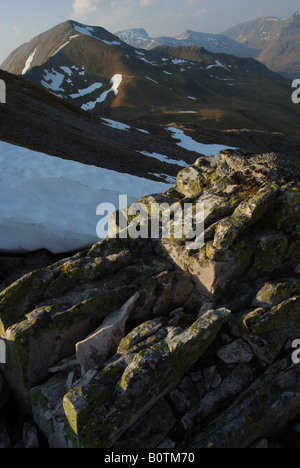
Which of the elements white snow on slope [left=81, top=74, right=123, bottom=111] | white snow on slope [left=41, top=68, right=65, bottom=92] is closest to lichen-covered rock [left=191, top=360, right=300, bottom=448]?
white snow on slope [left=81, top=74, right=123, bottom=111]

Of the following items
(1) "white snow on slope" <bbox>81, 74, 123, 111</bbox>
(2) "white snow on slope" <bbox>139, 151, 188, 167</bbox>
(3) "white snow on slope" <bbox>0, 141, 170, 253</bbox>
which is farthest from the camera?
(1) "white snow on slope" <bbox>81, 74, 123, 111</bbox>

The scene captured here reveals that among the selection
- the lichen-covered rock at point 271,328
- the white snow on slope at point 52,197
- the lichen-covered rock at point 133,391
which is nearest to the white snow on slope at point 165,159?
the white snow on slope at point 52,197

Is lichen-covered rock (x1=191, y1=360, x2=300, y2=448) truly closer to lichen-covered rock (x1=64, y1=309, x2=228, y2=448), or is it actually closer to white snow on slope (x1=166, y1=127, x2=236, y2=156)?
lichen-covered rock (x1=64, y1=309, x2=228, y2=448)

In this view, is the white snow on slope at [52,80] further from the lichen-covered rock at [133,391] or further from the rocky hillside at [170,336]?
the lichen-covered rock at [133,391]

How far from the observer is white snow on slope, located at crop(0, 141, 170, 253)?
17.2 m

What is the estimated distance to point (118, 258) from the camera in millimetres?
12438

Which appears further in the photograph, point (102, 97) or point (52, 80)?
point (52, 80)

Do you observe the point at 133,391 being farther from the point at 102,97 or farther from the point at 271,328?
the point at 102,97

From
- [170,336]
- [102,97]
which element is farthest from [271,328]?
[102,97]

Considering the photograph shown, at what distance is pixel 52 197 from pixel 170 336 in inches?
522

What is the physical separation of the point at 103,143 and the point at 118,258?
1575 inches

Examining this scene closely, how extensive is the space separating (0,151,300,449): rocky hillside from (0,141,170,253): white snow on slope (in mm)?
5573

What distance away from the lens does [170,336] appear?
32.4 feet
